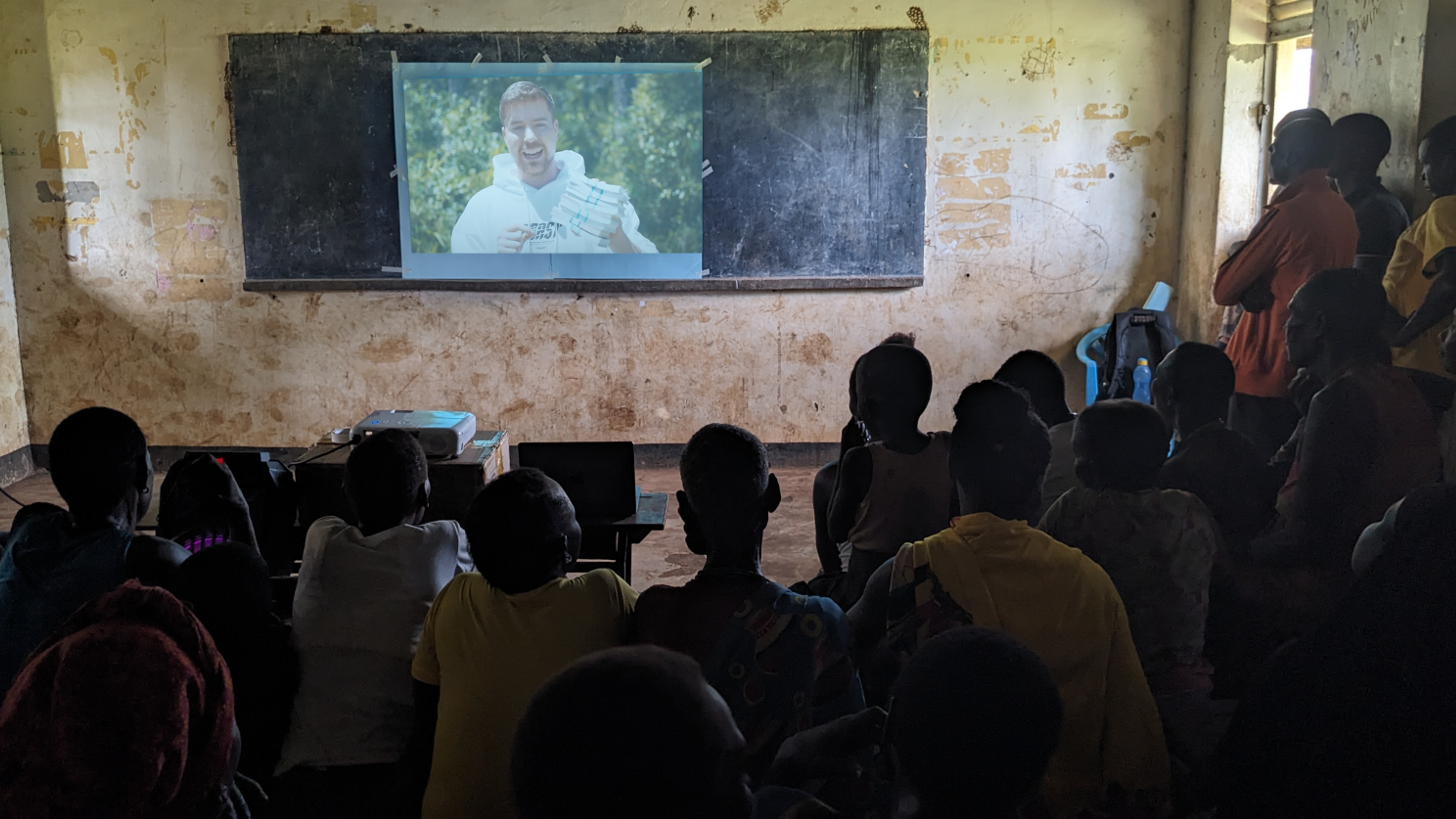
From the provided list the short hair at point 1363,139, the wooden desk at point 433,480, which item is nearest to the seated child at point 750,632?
the wooden desk at point 433,480

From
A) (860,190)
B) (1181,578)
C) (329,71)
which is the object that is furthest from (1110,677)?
(329,71)

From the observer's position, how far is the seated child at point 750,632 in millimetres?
1367

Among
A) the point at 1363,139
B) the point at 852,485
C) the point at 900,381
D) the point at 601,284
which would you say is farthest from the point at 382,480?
the point at 601,284

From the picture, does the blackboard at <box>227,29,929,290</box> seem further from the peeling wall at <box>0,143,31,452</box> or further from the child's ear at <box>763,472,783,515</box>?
the child's ear at <box>763,472,783,515</box>

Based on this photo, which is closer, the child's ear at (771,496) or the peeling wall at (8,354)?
the child's ear at (771,496)

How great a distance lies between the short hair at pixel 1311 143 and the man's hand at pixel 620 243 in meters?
2.81

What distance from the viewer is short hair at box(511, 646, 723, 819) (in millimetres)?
799

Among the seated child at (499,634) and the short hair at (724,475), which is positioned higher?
the short hair at (724,475)

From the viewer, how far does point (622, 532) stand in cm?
240

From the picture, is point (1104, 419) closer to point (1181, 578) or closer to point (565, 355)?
point (1181, 578)

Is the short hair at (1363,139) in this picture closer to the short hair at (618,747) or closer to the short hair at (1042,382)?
the short hair at (1042,382)

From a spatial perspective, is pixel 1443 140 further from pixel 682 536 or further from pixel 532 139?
pixel 532 139

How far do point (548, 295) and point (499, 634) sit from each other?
3705 millimetres

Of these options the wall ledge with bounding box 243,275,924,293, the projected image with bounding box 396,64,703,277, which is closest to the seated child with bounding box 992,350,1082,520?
the wall ledge with bounding box 243,275,924,293
